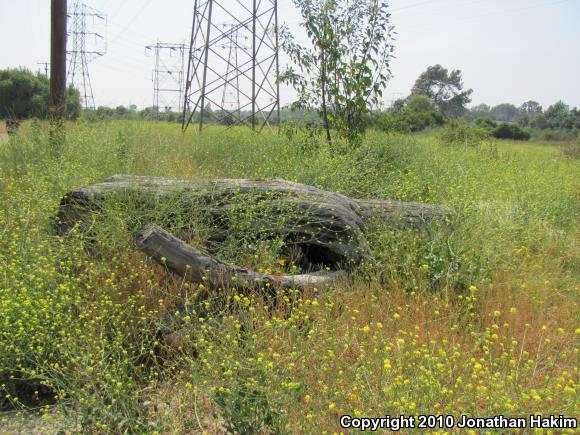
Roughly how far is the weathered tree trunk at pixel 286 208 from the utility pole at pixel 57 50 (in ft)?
13.1

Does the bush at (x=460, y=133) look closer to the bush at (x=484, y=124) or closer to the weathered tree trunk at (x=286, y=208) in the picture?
the bush at (x=484, y=124)

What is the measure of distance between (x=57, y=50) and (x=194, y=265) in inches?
236

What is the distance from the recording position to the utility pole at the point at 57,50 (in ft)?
25.5

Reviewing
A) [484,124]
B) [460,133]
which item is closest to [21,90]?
[460,133]

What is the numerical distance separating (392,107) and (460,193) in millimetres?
3718

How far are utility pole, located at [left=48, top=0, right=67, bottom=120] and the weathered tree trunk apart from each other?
3985 millimetres

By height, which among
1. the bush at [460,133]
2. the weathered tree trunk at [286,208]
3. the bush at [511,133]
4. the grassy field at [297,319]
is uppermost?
the bush at [511,133]

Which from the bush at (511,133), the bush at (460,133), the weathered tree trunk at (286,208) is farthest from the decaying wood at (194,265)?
the bush at (511,133)

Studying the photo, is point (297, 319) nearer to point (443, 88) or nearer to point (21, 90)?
point (21, 90)

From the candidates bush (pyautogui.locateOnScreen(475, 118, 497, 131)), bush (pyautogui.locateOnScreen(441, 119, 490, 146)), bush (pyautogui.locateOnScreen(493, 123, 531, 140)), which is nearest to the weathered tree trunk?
bush (pyautogui.locateOnScreen(441, 119, 490, 146))

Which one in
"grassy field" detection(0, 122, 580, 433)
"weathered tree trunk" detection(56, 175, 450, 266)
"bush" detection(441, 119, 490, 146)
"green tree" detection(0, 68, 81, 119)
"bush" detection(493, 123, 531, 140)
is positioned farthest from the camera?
"bush" detection(493, 123, 531, 140)

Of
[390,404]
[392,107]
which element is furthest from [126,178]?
[392,107]

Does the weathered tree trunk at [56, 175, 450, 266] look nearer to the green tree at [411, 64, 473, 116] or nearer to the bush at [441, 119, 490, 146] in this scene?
the bush at [441, 119, 490, 146]

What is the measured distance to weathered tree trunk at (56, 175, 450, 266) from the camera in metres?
4.30
